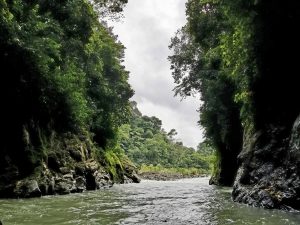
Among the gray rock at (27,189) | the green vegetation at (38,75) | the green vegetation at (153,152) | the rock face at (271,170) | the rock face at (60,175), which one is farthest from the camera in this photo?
the green vegetation at (153,152)

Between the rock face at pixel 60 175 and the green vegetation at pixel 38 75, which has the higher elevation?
the green vegetation at pixel 38 75

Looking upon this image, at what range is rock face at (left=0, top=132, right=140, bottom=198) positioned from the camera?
505 inches

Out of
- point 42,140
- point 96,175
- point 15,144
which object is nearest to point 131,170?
point 96,175

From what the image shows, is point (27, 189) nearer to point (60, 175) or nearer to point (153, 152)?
point (60, 175)

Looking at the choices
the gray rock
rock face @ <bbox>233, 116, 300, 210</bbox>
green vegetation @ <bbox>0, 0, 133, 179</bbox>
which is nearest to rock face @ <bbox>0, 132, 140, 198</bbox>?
the gray rock

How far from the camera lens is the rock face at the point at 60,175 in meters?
12.8

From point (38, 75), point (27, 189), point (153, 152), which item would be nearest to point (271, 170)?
point (27, 189)

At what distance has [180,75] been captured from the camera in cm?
3069

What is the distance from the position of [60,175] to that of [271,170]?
944 cm

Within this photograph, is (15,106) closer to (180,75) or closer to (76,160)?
(76,160)

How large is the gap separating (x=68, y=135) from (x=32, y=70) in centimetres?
578

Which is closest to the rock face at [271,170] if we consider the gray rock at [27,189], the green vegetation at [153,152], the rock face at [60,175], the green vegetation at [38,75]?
the gray rock at [27,189]

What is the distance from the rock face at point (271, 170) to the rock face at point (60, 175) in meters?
7.26

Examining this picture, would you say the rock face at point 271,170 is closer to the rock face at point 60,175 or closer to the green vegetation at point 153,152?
the rock face at point 60,175
